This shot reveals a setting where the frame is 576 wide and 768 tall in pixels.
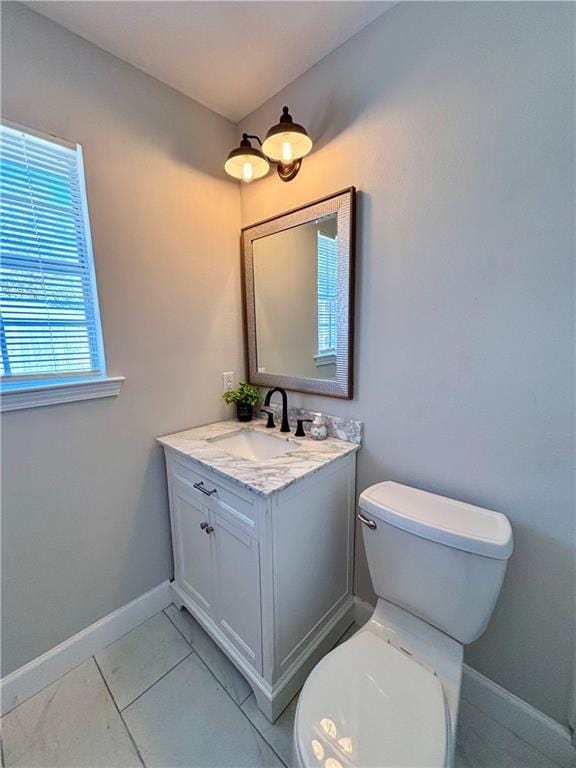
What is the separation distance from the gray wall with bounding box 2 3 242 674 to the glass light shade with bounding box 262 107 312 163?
0.44 m

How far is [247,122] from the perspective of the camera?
5.46 ft

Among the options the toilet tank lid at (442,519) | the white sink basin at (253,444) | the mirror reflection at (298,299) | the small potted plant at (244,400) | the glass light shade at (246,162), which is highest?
the glass light shade at (246,162)

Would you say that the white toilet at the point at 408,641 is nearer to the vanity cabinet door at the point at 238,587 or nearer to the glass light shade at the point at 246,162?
the vanity cabinet door at the point at 238,587

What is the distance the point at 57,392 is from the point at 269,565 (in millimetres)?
1027

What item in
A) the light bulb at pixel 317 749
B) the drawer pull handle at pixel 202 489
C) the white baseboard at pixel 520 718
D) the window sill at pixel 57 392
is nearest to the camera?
the light bulb at pixel 317 749

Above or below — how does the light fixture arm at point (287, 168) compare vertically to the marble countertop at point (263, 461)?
above

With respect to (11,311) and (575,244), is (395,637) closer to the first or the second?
(575,244)

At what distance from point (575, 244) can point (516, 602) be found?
45.4 inches

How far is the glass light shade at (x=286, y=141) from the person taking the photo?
126cm

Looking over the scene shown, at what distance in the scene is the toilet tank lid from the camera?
90cm

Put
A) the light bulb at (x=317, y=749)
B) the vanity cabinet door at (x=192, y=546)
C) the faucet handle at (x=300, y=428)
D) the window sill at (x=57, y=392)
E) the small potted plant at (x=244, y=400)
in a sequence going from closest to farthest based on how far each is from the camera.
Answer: the light bulb at (x=317, y=749) → the window sill at (x=57, y=392) → the vanity cabinet door at (x=192, y=546) → the faucet handle at (x=300, y=428) → the small potted plant at (x=244, y=400)

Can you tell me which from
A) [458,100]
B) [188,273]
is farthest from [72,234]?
[458,100]

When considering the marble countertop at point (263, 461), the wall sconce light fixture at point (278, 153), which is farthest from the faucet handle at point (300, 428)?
the wall sconce light fixture at point (278, 153)

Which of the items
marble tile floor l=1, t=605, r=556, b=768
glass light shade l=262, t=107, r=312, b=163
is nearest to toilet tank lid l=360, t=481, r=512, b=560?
marble tile floor l=1, t=605, r=556, b=768
